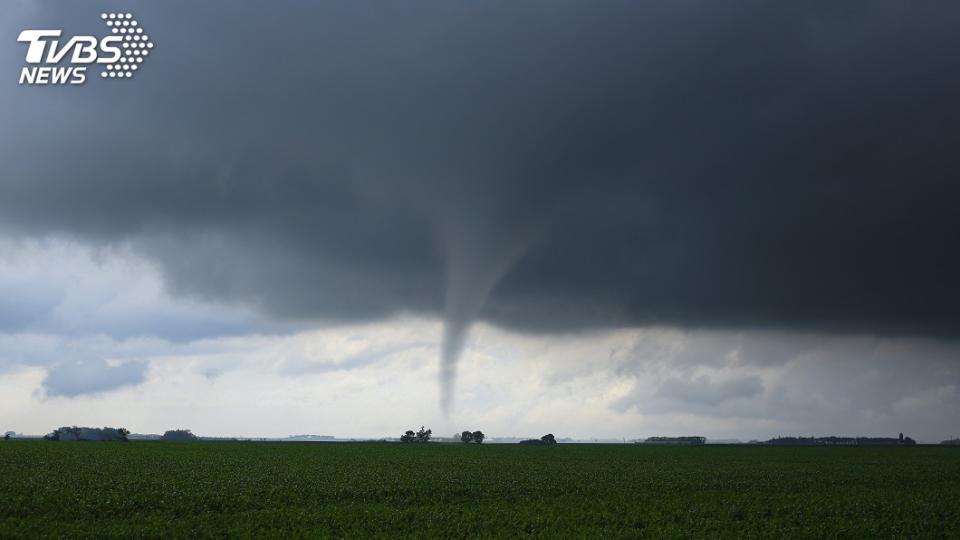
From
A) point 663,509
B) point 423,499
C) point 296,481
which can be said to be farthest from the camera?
point 296,481

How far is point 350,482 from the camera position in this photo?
54.0 m

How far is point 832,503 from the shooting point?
155ft

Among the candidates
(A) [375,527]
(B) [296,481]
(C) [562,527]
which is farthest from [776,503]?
(B) [296,481]

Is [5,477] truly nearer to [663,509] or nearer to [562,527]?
[562,527]

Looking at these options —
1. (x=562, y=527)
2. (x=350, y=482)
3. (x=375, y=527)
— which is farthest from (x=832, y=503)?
(x=350, y=482)

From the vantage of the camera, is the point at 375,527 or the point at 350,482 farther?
the point at 350,482

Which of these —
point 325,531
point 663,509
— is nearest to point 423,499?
point 325,531

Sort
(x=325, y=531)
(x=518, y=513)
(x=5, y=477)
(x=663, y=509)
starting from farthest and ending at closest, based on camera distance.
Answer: (x=5, y=477), (x=663, y=509), (x=518, y=513), (x=325, y=531)

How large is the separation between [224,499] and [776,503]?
119ft

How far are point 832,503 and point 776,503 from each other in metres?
3.95

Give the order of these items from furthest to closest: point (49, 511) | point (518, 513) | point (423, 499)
Answer: point (423, 499), point (518, 513), point (49, 511)

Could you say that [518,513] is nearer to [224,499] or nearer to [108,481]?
[224,499]

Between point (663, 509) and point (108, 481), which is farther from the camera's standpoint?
point (108, 481)

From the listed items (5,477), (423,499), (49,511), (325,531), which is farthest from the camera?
(5,477)
